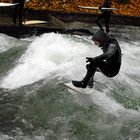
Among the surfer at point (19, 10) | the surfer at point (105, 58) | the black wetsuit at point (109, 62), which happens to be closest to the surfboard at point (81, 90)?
the surfer at point (105, 58)

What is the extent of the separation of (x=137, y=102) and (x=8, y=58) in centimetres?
460

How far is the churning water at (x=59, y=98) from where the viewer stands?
8570mm

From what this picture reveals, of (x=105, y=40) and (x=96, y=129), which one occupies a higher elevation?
(x=105, y=40)

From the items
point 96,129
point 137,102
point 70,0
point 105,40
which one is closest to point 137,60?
point 137,102

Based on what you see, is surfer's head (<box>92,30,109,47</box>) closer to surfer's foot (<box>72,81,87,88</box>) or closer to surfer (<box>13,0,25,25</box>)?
surfer's foot (<box>72,81,87,88</box>)

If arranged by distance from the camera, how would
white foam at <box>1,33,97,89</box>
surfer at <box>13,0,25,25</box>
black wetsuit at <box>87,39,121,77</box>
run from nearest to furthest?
black wetsuit at <box>87,39,121,77</box>
white foam at <box>1,33,97,89</box>
surfer at <box>13,0,25,25</box>

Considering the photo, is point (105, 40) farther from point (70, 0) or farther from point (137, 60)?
point (70, 0)

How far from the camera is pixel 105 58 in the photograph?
920 centimetres

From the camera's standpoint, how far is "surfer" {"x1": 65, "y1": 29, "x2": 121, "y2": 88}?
9250 mm

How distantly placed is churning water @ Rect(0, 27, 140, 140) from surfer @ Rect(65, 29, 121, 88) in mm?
760

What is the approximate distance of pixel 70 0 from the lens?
21.0 m

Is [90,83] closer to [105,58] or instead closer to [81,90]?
[81,90]

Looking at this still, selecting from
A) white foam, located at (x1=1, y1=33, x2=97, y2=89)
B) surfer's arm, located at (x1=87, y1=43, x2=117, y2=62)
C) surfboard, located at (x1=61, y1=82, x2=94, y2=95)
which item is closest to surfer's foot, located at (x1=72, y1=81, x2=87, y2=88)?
surfboard, located at (x1=61, y1=82, x2=94, y2=95)

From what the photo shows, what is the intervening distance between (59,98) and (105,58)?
1.58m
